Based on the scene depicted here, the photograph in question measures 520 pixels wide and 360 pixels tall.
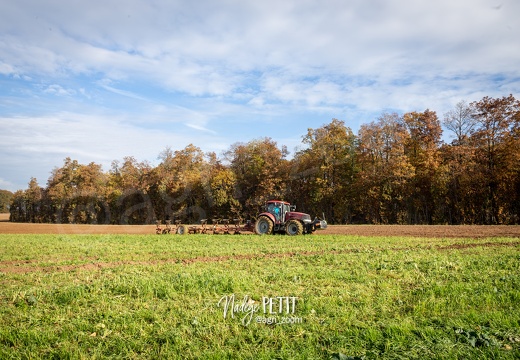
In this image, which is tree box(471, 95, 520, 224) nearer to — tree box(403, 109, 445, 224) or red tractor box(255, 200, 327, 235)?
tree box(403, 109, 445, 224)

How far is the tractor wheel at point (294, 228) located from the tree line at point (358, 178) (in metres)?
20.5

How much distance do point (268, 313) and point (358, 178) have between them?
121 ft

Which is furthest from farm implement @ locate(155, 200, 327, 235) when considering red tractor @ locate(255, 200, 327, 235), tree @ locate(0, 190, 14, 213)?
tree @ locate(0, 190, 14, 213)

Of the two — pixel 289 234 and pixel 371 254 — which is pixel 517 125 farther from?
pixel 371 254

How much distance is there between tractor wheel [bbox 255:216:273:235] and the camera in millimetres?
22888

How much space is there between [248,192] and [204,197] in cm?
748

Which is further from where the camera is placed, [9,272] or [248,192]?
[248,192]

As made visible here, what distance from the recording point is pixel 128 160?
68.2m

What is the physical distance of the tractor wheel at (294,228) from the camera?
21516 millimetres

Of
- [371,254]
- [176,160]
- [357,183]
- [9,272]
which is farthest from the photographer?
[176,160]

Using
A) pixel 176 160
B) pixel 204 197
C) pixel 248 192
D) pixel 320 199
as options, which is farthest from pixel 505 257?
pixel 176 160

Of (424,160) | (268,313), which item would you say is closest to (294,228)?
(268,313)

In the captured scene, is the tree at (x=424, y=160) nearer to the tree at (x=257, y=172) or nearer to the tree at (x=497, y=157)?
the tree at (x=497, y=157)

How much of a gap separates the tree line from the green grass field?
96.5 feet
